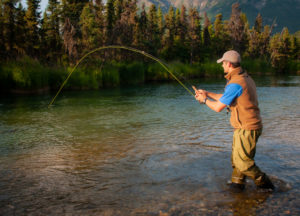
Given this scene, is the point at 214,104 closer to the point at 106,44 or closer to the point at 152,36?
the point at 106,44

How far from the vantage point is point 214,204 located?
12.4 feet

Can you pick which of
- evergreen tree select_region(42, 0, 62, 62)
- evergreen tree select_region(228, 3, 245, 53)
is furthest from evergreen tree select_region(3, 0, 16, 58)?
evergreen tree select_region(228, 3, 245, 53)

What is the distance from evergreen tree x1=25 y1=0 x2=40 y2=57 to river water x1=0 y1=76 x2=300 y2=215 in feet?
99.0

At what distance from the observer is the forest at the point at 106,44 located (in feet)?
67.3

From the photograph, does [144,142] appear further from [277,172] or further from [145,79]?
[145,79]

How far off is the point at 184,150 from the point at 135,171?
5.06ft

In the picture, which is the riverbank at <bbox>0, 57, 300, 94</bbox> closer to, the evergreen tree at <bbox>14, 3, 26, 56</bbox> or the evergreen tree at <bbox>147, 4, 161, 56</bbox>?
the evergreen tree at <bbox>147, 4, 161, 56</bbox>

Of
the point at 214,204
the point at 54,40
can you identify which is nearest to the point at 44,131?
the point at 214,204

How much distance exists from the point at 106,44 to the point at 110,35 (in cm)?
207

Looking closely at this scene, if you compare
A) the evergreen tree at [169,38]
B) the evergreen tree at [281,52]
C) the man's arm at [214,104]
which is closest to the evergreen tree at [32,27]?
the evergreen tree at [169,38]

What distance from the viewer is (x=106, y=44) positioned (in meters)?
30.8

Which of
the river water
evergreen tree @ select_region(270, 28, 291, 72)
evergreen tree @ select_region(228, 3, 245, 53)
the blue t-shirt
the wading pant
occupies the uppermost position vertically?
evergreen tree @ select_region(228, 3, 245, 53)

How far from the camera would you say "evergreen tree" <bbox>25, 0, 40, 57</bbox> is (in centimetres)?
3772

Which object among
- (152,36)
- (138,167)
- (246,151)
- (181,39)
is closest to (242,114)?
(246,151)
